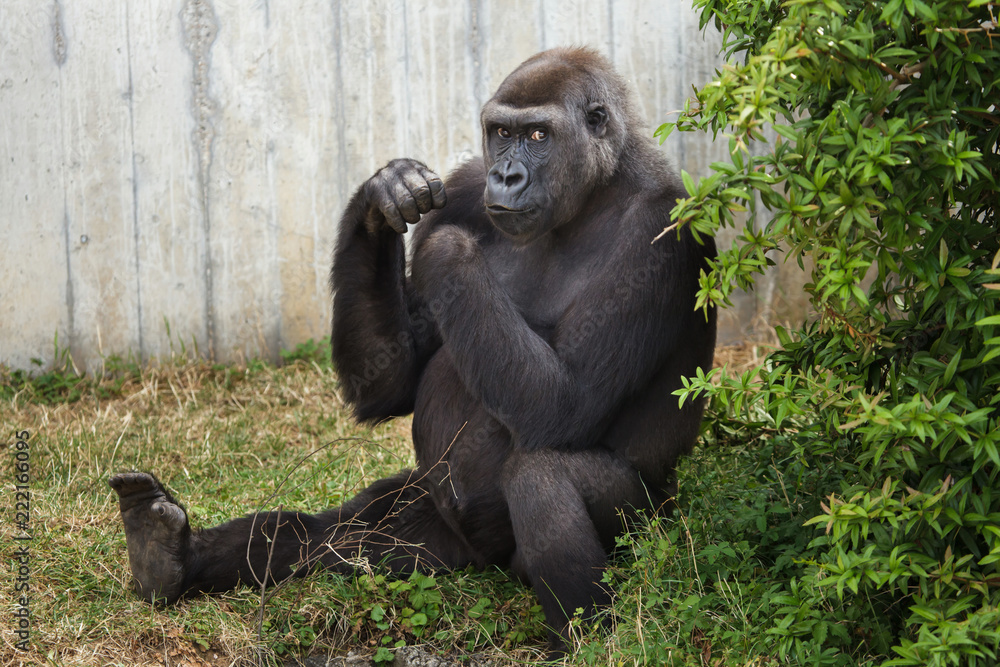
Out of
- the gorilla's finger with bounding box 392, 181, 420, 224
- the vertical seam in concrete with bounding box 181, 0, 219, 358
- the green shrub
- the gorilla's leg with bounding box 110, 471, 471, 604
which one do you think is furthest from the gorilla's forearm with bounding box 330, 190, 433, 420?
the vertical seam in concrete with bounding box 181, 0, 219, 358

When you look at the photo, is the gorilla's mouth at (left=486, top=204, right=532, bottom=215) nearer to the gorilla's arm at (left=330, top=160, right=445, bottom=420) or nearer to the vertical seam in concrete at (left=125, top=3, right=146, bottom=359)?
the gorilla's arm at (left=330, top=160, right=445, bottom=420)

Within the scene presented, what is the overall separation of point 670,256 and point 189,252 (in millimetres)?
3406

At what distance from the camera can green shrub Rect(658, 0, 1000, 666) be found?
216 cm

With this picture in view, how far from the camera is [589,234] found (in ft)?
11.0

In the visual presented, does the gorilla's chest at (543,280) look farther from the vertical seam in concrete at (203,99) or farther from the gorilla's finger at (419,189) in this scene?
the vertical seam in concrete at (203,99)

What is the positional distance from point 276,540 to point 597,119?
6.18ft

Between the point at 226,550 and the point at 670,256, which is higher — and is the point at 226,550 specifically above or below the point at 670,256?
below

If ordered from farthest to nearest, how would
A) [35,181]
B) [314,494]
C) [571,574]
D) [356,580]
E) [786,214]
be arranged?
[35,181] < [314,494] < [356,580] < [571,574] < [786,214]

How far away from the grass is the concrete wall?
80cm

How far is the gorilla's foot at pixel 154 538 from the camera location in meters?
3.28

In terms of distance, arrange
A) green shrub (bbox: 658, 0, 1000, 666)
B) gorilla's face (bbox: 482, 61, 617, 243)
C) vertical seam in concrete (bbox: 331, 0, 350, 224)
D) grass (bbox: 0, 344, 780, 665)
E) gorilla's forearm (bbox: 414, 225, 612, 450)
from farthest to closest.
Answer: vertical seam in concrete (bbox: 331, 0, 350, 224) < gorilla's face (bbox: 482, 61, 617, 243) < gorilla's forearm (bbox: 414, 225, 612, 450) < grass (bbox: 0, 344, 780, 665) < green shrub (bbox: 658, 0, 1000, 666)

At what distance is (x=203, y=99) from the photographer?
5.57m

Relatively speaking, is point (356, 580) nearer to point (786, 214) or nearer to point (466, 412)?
point (466, 412)

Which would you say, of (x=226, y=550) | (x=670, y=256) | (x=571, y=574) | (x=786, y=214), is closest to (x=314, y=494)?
(x=226, y=550)
